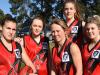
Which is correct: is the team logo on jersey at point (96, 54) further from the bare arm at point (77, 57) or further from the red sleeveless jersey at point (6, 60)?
the red sleeveless jersey at point (6, 60)

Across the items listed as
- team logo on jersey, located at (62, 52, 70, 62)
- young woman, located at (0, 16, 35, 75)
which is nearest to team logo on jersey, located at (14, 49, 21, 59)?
young woman, located at (0, 16, 35, 75)

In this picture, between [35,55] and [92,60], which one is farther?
[35,55]

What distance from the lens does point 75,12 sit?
21.3 ft

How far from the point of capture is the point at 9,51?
18.5 ft

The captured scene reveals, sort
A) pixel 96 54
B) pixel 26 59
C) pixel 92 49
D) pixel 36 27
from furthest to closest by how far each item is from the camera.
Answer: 1. pixel 36 27
2. pixel 26 59
3. pixel 92 49
4. pixel 96 54

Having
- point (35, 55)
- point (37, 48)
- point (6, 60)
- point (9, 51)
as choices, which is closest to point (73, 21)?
point (37, 48)

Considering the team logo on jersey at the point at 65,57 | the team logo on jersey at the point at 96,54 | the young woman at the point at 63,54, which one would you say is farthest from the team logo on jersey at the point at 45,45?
the team logo on jersey at the point at 96,54

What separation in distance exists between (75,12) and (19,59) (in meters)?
1.55

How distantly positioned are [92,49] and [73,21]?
103cm

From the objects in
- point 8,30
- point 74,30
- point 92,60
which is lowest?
point 92,60

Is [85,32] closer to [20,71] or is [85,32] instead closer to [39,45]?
[39,45]

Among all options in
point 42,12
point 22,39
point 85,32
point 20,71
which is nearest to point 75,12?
point 85,32

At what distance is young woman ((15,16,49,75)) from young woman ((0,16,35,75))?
59cm

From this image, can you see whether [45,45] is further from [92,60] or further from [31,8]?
[31,8]
